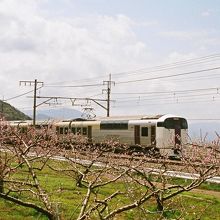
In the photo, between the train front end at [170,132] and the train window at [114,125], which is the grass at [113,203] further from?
the train window at [114,125]

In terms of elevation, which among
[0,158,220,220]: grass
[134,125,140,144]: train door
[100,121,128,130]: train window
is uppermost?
[100,121,128,130]: train window

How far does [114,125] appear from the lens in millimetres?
37781

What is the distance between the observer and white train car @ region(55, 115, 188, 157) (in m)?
32.9

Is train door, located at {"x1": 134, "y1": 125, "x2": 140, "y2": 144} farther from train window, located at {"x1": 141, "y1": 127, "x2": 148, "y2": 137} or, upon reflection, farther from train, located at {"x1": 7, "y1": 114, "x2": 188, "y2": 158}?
train window, located at {"x1": 141, "y1": 127, "x2": 148, "y2": 137}

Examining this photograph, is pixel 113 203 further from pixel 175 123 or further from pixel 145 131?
pixel 175 123

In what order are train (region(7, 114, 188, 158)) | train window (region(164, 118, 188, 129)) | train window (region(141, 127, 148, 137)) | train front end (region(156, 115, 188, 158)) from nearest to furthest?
train front end (region(156, 115, 188, 158))
train (region(7, 114, 188, 158))
train window (region(164, 118, 188, 129))
train window (region(141, 127, 148, 137))

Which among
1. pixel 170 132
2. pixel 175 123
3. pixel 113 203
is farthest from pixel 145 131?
pixel 113 203

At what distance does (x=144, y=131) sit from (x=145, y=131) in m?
0.12

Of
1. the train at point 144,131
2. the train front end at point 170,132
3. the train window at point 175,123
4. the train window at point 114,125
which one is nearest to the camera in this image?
the train front end at point 170,132

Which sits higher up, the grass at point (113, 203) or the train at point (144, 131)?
the train at point (144, 131)

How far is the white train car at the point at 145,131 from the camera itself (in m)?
32.9

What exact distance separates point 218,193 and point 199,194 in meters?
1.21

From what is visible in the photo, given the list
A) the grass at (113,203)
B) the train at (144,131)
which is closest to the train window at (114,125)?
the train at (144,131)

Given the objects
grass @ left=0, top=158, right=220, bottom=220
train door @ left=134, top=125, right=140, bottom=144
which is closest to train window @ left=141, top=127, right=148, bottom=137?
train door @ left=134, top=125, right=140, bottom=144
